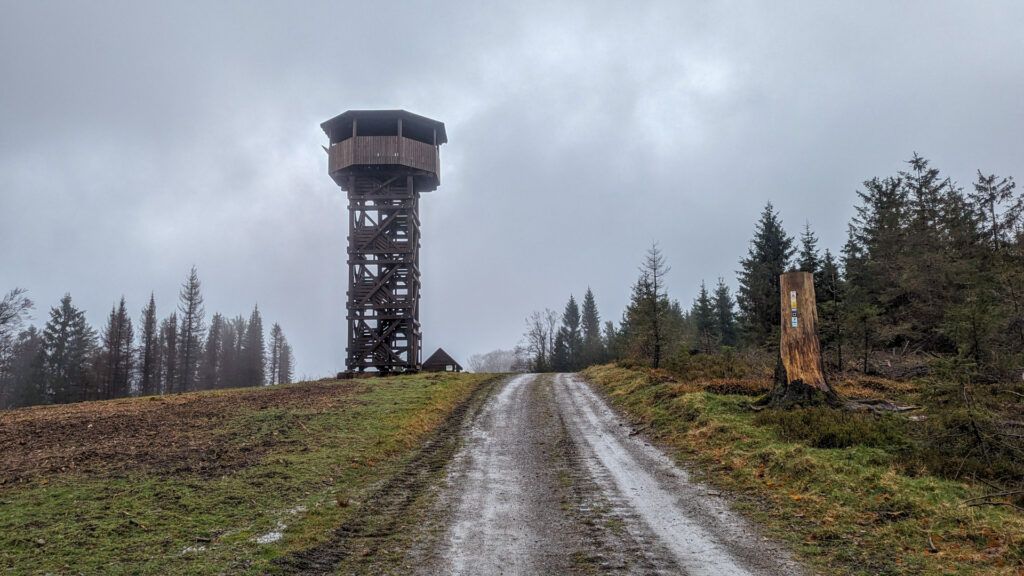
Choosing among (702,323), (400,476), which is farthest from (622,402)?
(702,323)

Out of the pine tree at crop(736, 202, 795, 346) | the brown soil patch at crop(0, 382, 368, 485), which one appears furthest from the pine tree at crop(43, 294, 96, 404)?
the pine tree at crop(736, 202, 795, 346)

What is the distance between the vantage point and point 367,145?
32438 mm

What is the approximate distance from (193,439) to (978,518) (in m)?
13.1

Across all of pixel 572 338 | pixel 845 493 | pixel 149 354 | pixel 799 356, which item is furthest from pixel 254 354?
pixel 845 493

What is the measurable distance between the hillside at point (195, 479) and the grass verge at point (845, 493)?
5.21 metres

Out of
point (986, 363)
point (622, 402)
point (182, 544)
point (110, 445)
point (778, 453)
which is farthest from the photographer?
point (622, 402)

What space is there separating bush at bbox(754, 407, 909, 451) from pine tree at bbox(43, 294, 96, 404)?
56955 millimetres

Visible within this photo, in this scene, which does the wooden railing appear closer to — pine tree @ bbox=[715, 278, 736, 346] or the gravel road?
the gravel road

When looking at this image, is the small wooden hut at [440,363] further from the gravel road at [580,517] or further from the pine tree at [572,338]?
the gravel road at [580,517]

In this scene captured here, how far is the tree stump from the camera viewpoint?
12.1 meters

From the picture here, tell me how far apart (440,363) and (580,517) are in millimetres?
36277

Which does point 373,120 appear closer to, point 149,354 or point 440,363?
point 440,363

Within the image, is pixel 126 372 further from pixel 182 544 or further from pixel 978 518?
pixel 978 518

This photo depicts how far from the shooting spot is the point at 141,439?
11.6m
